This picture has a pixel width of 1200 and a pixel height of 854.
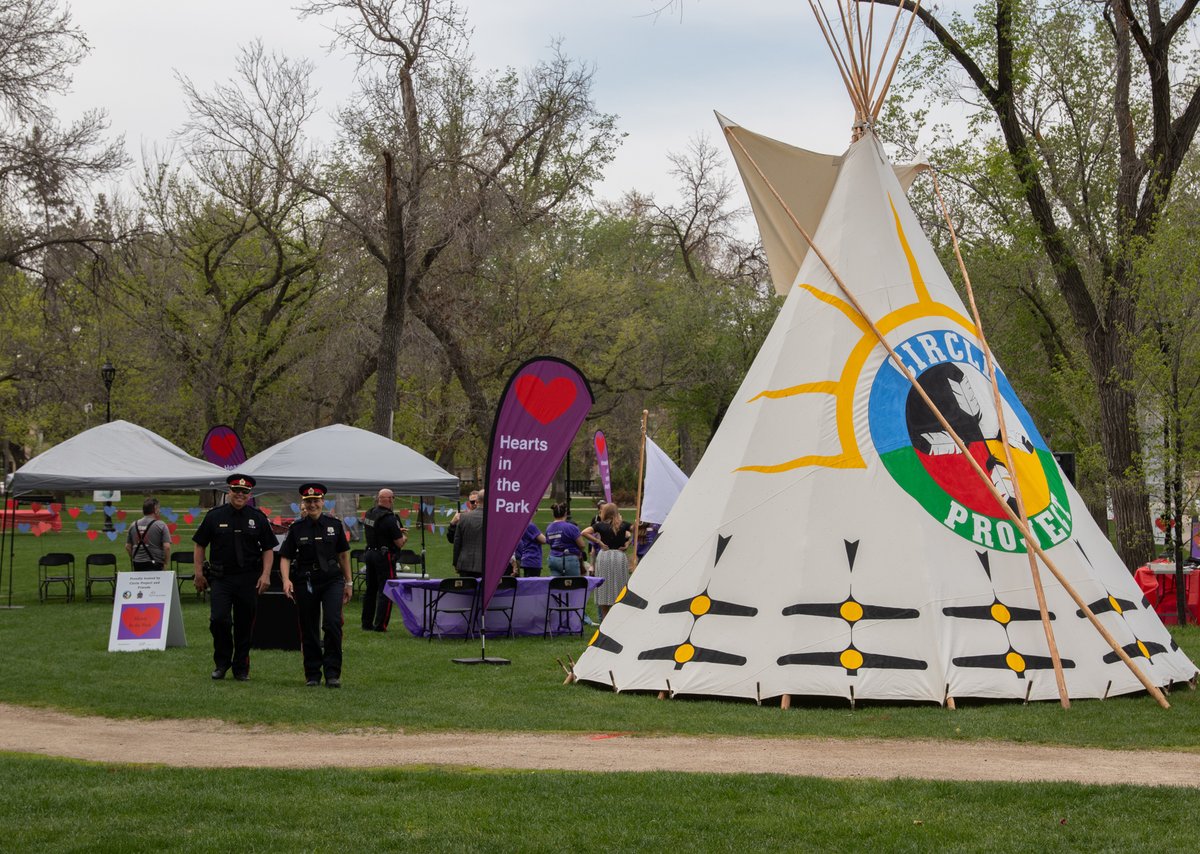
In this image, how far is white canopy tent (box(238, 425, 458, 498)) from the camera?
2055 cm

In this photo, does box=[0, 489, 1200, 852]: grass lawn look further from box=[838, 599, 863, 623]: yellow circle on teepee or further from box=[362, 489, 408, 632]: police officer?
box=[362, 489, 408, 632]: police officer

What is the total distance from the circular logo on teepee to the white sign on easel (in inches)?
335

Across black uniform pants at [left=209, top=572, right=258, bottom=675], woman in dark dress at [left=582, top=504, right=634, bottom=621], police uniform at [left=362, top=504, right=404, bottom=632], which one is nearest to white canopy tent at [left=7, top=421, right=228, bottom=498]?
police uniform at [left=362, top=504, right=404, bottom=632]

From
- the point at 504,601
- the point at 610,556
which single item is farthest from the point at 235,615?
the point at 610,556

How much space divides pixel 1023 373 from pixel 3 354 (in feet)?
106

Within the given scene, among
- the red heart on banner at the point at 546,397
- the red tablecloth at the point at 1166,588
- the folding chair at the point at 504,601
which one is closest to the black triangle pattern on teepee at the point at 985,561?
the red heart on banner at the point at 546,397

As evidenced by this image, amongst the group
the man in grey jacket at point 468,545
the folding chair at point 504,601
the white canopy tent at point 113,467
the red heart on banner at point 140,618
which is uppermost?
the white canopy tent at point 113,467

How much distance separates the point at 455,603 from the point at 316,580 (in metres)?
4.27

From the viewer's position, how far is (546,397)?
1373 centimetres

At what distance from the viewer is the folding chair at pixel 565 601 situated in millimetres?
16328

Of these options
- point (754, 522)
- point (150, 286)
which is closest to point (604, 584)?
point (754, 522)

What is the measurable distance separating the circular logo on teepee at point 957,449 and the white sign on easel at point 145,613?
8.52 metres

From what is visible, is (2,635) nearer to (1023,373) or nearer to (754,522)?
(754,522)

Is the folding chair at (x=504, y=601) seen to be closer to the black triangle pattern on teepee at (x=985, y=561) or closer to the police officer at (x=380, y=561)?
the police officer at (x=380, y=561)
